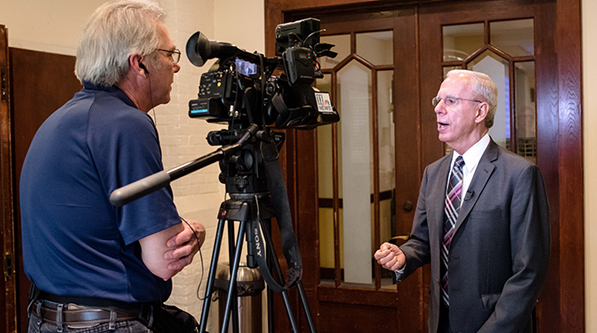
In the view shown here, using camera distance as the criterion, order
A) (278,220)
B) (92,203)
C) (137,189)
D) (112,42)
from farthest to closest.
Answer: (278,220) → (112,42) → (92,203) → (137,189)

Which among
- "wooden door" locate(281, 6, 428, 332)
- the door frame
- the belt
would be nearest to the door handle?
"wooden door" locate(281, 6, 428, 332)

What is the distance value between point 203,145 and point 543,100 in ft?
6.80

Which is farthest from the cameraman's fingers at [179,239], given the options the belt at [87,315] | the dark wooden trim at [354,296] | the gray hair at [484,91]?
the dark wooden trim at [354,296]

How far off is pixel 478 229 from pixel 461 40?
1504 mm

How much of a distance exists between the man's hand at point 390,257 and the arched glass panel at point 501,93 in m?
1.26

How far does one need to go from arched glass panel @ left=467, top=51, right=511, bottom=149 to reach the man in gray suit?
0.91 metres

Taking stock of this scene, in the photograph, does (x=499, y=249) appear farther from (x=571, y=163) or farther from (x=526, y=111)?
(x=526, y=111)

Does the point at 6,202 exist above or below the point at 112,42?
below

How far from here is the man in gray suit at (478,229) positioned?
1660 mm

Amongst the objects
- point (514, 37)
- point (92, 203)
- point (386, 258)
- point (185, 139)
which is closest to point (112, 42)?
point (92, 203)

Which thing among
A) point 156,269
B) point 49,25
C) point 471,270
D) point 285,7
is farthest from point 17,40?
point 471,270

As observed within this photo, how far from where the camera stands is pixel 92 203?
1.10m

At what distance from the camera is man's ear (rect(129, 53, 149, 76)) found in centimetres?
125

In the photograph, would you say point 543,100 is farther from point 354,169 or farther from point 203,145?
point 203,145
